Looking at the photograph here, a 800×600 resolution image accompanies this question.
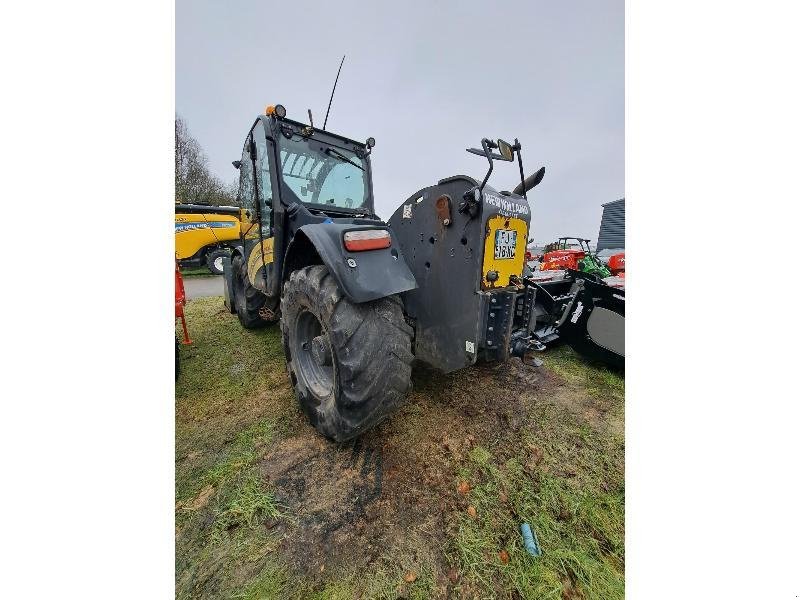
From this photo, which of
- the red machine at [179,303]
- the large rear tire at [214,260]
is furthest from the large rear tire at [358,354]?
the large rear tire at [214,260]

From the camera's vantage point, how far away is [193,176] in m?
19.2

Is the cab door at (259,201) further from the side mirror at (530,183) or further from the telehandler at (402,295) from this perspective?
the side mirror at (530,183)

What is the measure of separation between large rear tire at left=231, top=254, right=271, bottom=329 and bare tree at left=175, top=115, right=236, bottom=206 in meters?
15.6

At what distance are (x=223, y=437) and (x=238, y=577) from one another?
1.09 metres

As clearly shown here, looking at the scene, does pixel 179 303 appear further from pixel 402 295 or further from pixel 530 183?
pixel 530 183

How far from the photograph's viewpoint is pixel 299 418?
247 cm

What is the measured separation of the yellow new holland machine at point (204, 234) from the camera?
1079 centimetres

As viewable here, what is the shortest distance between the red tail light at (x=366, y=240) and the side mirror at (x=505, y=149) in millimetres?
863

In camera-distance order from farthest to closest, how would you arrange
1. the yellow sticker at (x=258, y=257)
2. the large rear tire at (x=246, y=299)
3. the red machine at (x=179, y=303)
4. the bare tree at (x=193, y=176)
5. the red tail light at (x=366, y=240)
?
the bare tree at (x=193, y=176) → the large rear tire at (x=246, y=299) → the red machine at (x=179, y=303) → the yellow sticker at (x=258, y=257) → the red tail light at (x=366, y=240)

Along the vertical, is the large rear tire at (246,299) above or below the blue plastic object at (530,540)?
above

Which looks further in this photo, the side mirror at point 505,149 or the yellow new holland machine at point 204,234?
the yellow new holland machine at point 204,234

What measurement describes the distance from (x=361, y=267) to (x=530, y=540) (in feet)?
5.30

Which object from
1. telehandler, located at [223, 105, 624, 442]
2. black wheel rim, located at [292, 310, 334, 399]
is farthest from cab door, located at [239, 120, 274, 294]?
black wheel rim, located at [292, 310, 334, 399]

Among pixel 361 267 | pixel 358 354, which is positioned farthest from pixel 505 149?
pixel 358 354
